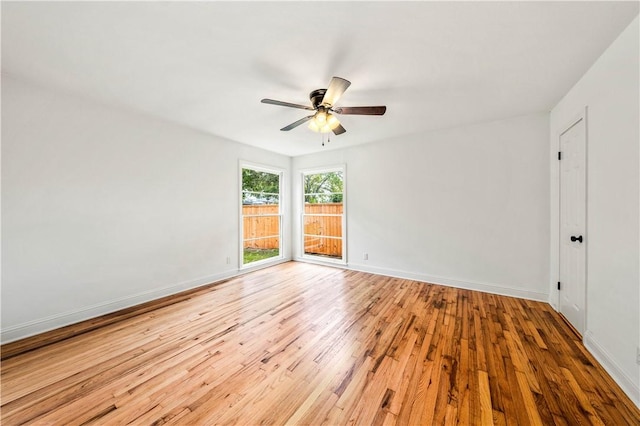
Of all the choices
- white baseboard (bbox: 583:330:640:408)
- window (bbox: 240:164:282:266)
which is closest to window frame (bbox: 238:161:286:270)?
window (bbox: 240:164:282:266)

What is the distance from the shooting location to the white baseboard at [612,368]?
1.43m

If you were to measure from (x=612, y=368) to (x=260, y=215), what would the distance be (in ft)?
15.5

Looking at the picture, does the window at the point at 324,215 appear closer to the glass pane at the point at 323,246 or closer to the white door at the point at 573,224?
the glass pane at the point at 323,246

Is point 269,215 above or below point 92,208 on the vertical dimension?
below

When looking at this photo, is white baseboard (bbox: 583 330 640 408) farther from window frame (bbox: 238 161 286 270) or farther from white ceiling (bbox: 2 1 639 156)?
window frame (bbox: 238 161 286 270)

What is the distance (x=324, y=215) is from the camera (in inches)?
Result: 200

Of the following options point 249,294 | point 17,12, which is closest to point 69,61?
point 17,12

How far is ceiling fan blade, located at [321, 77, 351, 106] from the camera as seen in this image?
1.78 m

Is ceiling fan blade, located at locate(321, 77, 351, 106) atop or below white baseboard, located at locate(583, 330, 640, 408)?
atop

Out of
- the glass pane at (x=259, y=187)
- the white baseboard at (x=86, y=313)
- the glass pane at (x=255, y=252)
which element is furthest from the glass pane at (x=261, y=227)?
the white baseboard at (x=86, y=313)

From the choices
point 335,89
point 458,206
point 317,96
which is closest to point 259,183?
point 317,96

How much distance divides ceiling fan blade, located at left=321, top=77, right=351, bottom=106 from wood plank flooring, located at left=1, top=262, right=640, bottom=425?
225 cm

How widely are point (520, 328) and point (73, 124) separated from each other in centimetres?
524

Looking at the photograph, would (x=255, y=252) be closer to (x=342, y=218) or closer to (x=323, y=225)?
(x=323, y=225)
